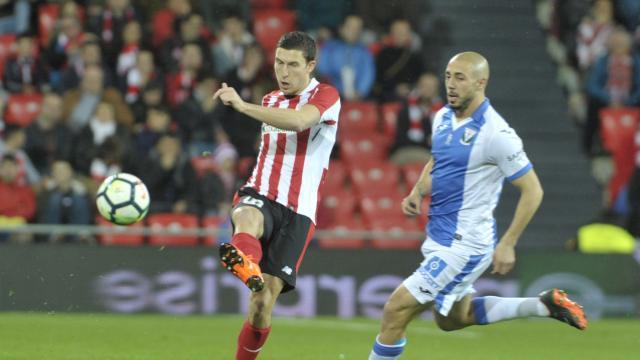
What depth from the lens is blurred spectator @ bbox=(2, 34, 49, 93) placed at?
14.7 meters

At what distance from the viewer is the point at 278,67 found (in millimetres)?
7305

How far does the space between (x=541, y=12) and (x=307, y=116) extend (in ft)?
36.2

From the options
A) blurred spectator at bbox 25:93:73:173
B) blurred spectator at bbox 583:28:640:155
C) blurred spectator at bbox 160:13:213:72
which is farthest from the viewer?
blurred spectator at bbox 583:28:640:155

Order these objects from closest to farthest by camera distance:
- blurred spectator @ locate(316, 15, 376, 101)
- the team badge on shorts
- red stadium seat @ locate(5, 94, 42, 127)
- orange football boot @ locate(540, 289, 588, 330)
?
the team badge on shorts < orange football boot @ locate(540, 289, 588, 330) < red stadium seat @ locate(5, 94, 42, 127) < blurred spectator @ locate(316, 15, 376, 101)

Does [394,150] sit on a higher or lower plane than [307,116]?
lower

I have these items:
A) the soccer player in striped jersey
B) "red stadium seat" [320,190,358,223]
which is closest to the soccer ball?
the soccer player in striped jersey

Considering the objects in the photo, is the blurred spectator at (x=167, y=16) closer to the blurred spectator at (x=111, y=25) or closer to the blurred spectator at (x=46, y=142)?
the blurred spectator at (x=111, y=25)

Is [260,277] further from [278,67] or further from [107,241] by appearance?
[107,241]

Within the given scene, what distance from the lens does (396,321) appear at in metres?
7.25

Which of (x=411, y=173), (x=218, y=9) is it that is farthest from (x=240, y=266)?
(x=218, y=9)

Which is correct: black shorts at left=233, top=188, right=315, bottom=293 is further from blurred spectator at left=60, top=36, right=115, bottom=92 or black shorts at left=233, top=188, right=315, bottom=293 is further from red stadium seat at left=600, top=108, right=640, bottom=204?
red stadium seat at left=600, top=108, right=640, bottom=204

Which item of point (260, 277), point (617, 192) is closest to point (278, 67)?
point (260, 277)

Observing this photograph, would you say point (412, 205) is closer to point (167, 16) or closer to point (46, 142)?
point (46, 142)

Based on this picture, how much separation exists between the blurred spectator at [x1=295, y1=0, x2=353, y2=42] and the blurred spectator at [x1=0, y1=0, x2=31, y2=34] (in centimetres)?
350
